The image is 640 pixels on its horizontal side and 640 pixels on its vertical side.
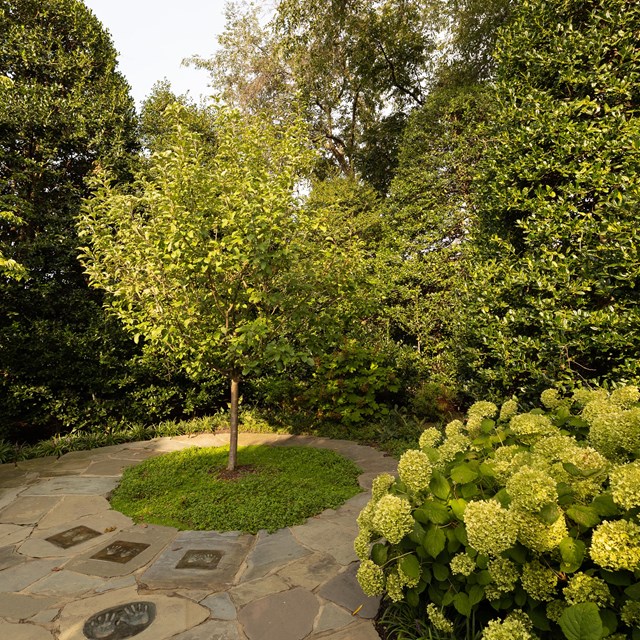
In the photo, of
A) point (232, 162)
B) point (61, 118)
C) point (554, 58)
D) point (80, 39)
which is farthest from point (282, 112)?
point (554, 58)

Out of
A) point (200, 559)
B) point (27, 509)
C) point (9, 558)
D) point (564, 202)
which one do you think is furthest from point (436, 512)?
point (27, 509)

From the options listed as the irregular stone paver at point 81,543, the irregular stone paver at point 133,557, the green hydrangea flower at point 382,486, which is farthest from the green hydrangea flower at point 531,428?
the irregular stone paver at point 81,543

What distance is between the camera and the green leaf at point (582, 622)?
1728 mm

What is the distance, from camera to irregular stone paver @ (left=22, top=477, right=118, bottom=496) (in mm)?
5199

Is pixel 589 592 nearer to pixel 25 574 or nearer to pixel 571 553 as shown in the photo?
pixel 571 553

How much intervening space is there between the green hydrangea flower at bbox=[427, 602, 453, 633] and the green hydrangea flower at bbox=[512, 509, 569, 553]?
0.70 meters

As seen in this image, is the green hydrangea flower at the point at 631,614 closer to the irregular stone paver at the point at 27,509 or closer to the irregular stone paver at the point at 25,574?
the irregular stone paver at the point at 25,574

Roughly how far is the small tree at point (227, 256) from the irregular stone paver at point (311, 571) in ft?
5.97

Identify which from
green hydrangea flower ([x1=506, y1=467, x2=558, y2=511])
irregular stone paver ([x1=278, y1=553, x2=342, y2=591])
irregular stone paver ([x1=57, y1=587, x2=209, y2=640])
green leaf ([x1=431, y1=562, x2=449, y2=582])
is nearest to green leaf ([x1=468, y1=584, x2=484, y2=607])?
green leaf ([x1=431, y1=562, x2=449, y2=582])

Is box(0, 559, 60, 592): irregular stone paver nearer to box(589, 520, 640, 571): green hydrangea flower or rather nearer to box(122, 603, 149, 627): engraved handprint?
box(122, 603, 149, 627): engraved handprint

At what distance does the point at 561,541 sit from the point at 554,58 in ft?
14.9

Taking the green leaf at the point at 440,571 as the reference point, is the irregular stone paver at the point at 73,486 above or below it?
below

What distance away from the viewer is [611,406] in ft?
8.25

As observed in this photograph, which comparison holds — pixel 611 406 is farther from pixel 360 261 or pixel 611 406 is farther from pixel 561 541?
pixel 360 261
